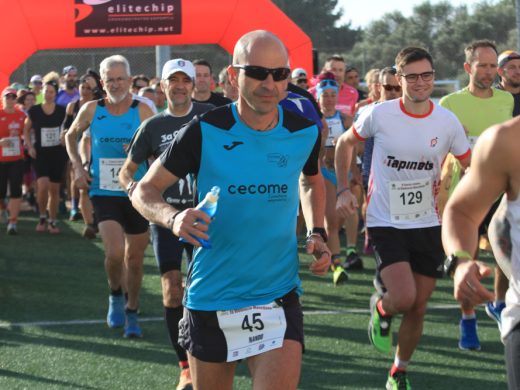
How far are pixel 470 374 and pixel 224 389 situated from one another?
2.84 m

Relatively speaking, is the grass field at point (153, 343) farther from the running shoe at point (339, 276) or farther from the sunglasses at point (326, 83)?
the sunglasses at point (326, 83)

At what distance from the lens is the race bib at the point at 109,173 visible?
7.53 m

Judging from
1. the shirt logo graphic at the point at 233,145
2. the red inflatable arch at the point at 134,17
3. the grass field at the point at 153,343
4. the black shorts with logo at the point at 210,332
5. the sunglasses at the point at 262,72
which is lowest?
the grass field at the point at 153,343

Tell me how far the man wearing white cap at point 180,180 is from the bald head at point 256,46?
2.02m

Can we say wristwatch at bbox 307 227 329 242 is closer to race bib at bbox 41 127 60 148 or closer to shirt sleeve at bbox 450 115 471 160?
shirt sleeve at bbox 450 115 471 160

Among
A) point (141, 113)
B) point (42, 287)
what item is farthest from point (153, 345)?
point (42, 287)

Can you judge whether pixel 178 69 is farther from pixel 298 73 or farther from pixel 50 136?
pixel 50 136

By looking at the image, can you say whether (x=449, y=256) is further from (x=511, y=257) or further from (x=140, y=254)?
(x=140, y=254)

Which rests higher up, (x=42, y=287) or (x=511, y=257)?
(x=511, y=257)

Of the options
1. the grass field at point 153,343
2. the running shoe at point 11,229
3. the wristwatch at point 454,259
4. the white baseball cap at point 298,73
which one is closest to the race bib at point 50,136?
the running shoe at point 11,229

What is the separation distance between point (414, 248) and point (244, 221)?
239cm

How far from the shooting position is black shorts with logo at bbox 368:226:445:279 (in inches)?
242

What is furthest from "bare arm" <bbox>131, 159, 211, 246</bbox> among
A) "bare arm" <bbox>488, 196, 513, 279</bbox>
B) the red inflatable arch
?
the red inflatable arch

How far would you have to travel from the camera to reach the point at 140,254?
741cm
